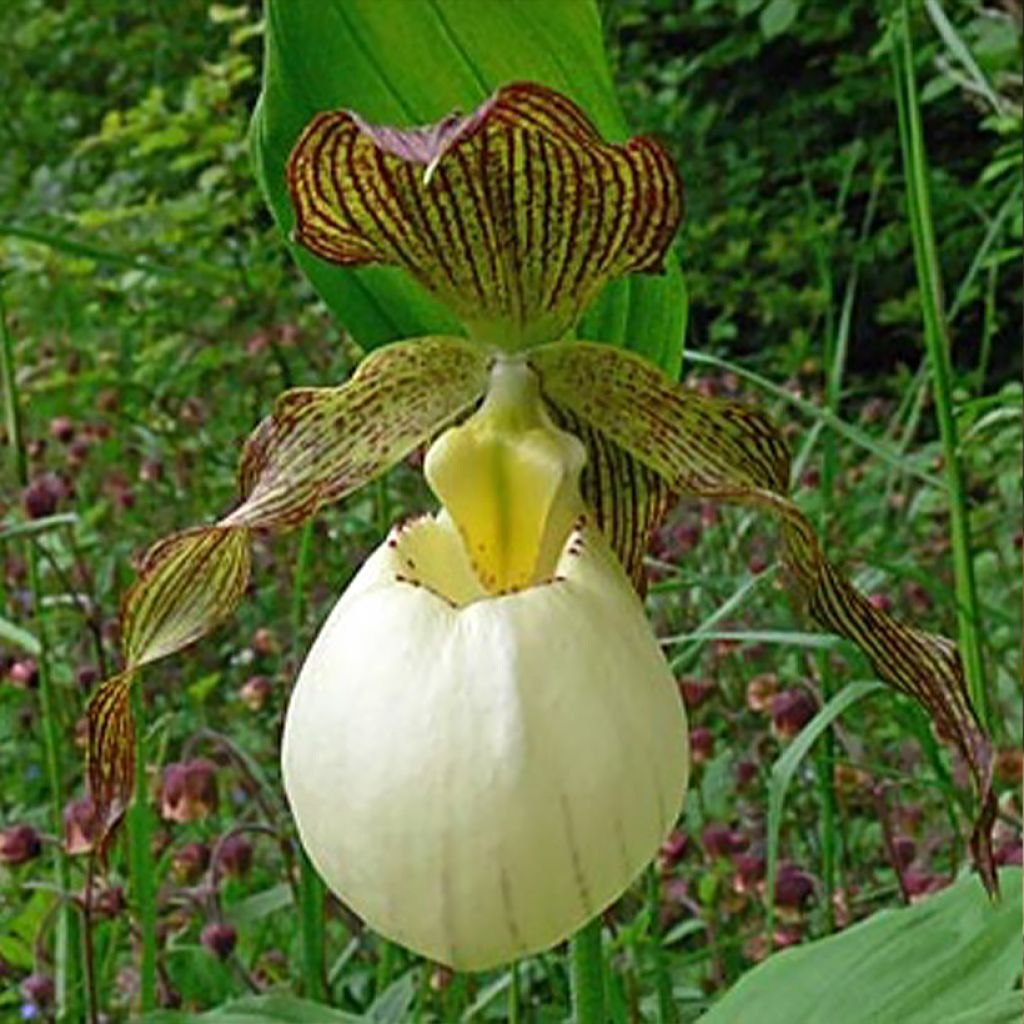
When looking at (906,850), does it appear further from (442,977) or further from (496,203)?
(496,203)

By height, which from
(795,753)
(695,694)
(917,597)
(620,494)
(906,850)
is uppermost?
(620,494)

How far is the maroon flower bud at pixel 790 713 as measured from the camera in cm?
108

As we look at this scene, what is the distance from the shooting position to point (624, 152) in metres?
0.68

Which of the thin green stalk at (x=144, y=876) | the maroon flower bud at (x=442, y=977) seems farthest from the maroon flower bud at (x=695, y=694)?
the thin green stalk at (x=144, y=876)

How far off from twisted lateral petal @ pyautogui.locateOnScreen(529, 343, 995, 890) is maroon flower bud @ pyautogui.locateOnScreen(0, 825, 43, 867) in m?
0.42

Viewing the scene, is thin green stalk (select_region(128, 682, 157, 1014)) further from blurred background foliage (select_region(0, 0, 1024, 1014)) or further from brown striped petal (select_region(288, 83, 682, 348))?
brown striped petal (select_region(288, 83, 682, 348))

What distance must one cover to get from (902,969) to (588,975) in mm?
134

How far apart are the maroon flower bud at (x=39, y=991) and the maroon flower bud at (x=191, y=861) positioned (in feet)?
0.52

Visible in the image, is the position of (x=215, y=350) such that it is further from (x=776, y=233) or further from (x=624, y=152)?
(x=624, y=152)

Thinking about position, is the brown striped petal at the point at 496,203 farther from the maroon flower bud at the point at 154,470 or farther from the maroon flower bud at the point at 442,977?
the maroon flower bud at the point at 154,470

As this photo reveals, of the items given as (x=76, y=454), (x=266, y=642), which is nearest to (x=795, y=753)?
(x=266, y=642)

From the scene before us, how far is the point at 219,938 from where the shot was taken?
1044 millimetres

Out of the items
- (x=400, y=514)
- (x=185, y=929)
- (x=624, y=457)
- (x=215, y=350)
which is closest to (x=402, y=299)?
(x=624, y=457)

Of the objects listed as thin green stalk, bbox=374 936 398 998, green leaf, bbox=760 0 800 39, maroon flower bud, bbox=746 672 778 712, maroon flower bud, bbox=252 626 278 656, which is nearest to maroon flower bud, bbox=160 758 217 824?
thin green stalk, bbox=374 936 398 998
